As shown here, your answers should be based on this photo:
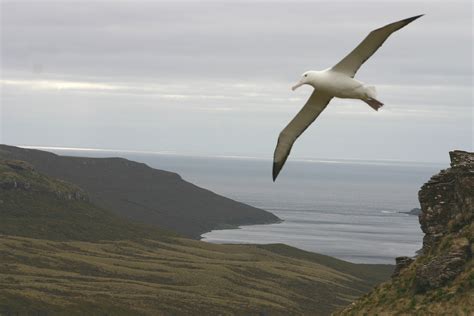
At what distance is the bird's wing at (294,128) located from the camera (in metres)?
28.6

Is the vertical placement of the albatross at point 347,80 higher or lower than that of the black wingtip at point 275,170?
higher

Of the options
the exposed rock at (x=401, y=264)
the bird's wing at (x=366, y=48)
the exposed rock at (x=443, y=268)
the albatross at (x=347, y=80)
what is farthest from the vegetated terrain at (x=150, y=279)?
the bird's wing at (x=366, y=48)

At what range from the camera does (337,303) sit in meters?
152

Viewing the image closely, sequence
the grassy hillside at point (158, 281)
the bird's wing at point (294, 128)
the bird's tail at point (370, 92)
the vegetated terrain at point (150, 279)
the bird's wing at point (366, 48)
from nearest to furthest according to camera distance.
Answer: the bird's wing at point (366, 48)
the bird's tail at point (370, 92)
the bird's wing at point (294, 128)
the vegetated terrain at point (150, 279)
the grassy hillside at point (158, 281)

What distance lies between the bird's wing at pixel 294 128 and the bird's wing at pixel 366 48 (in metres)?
2.71

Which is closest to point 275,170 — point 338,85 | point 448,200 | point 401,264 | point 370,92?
point 338,85

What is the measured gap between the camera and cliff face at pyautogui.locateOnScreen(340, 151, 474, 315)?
165 feet

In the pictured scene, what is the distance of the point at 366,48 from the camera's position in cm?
2462

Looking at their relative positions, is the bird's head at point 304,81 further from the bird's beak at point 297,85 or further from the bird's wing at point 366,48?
the bird's wing at point 366,48

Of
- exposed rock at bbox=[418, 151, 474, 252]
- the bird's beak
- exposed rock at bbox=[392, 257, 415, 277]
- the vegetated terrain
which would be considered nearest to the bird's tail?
the bird's beak

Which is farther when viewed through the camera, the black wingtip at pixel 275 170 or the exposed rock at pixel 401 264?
the exposed rock at pixel 401 264

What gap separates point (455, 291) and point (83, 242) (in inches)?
5805

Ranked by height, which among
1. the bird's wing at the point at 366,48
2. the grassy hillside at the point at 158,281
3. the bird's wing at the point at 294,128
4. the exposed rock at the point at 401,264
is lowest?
the grassy hillside at the point at 158,281

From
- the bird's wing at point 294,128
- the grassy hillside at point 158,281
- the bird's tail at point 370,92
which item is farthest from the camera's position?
the grassy hillside at point 158,281
